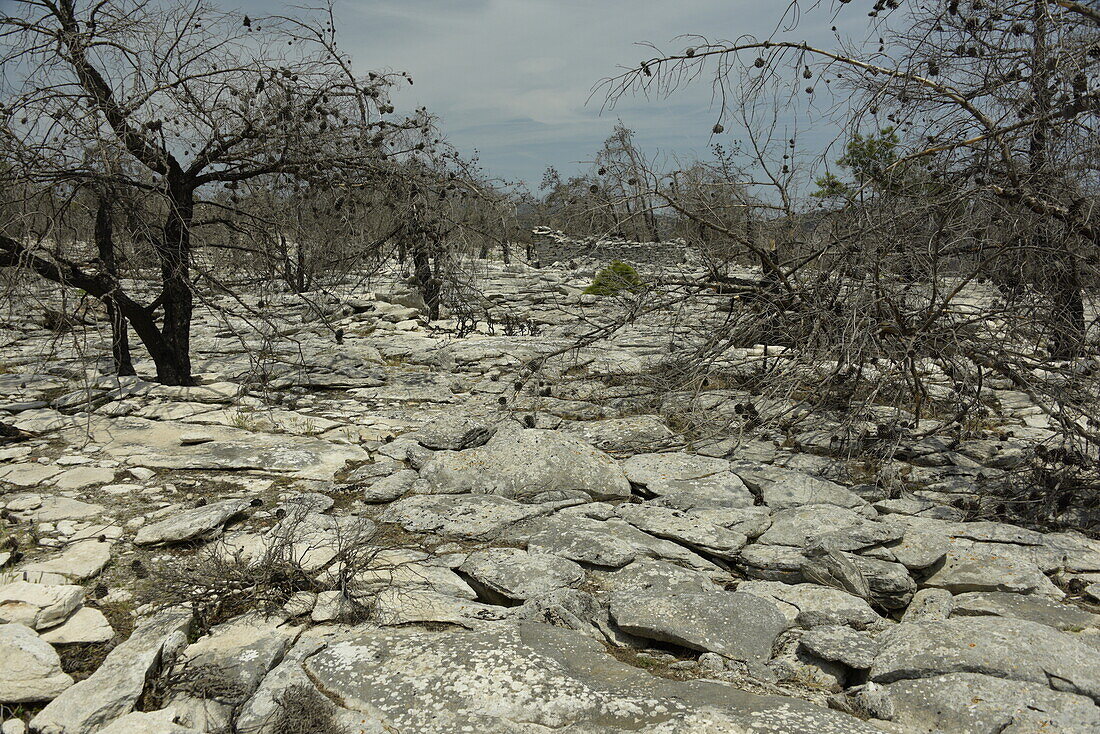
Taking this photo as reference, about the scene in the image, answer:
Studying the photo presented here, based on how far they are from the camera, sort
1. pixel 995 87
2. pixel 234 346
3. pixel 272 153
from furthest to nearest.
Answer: pixel 234 346, pixel 272 153, pixel 995 87

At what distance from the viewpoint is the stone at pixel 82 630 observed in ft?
8.85

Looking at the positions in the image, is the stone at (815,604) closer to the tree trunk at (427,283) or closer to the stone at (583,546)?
the stone at (583,546)

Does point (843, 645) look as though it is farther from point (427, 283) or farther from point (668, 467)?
point (427, 283)

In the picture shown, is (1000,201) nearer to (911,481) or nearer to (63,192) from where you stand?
(911,481)

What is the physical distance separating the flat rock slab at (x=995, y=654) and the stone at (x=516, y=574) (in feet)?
4.18

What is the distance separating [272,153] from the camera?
6391mm

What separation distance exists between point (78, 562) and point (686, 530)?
9.28 feet

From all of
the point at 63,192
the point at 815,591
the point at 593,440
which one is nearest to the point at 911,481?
the point at 815,591

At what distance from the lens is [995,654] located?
2486mm

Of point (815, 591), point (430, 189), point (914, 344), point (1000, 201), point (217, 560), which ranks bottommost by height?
point (815, 591)

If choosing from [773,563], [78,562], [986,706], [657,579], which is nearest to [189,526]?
[78,562]

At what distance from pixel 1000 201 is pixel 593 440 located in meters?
3.00

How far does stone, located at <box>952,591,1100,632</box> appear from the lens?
2.86 m

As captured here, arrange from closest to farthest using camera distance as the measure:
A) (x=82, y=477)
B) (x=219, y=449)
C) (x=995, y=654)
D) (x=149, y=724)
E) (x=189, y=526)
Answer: (x=149, y=724) < (x=995, y=654) < (x=189, y=526) < (x=82, y=477) < (x=219, y=449)
